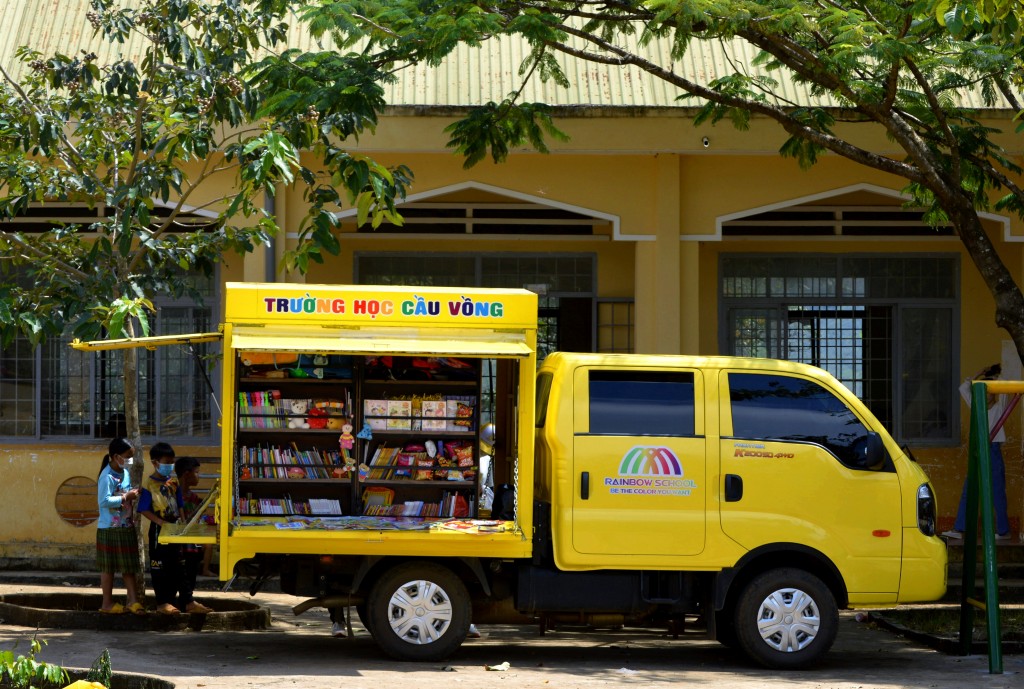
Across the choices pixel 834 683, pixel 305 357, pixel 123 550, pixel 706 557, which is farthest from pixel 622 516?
pixel 123 550

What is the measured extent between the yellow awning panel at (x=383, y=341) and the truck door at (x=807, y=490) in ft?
5.22

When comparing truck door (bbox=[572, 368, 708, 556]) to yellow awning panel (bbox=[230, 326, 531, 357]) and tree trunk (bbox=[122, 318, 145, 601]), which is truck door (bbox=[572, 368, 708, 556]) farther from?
tree trunk (bbox=[122, 318, 145, 601])

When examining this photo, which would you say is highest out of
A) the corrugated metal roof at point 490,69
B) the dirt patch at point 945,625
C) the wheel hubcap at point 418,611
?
the corrugated metal roof at point 490,69

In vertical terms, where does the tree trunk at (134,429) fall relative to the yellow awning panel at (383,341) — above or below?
below

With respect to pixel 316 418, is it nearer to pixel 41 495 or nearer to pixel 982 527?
pixel 982 527

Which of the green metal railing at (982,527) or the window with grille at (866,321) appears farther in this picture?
the window with grille at (866,321)

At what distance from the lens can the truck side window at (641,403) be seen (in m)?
8.89

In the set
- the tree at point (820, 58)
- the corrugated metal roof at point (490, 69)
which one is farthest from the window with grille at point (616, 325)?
the tree at point (820, 58)

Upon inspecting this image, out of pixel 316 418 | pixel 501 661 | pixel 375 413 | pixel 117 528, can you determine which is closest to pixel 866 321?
pixel 501 661

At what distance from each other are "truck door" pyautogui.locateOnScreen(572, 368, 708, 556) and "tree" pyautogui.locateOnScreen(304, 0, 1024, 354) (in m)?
2.88

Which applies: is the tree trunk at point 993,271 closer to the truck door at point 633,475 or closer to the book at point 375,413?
the truck door at point 633,475

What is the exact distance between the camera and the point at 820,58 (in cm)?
1043

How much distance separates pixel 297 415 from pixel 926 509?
172 inches

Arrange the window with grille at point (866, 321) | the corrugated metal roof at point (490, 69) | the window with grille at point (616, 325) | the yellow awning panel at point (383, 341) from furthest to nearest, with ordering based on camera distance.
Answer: the window with grille at point (866, 321) → the window with grille at point (616, 325) → the corrugated metal roof at point (490, 69) → the yellow awning panel at point (383, 341)
